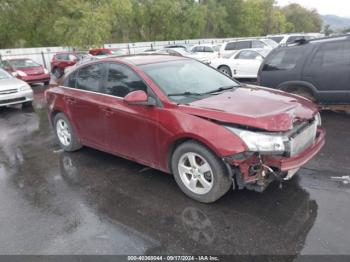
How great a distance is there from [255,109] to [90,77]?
2859 millimetres

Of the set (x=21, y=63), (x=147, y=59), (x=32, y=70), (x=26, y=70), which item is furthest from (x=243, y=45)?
(x=147, y=59)

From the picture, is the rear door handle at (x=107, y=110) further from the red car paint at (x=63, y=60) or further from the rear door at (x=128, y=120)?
the red car paint at (x=63, y=60)

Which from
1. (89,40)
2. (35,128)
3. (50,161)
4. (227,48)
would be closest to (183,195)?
(50,161)

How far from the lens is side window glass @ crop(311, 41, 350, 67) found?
647 cm

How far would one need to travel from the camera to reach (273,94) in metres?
4.36

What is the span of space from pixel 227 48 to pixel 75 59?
984 cm

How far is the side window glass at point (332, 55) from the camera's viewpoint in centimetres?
647

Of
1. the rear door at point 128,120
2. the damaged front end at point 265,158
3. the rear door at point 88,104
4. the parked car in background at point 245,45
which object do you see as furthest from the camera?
Answer: the parked car in background at point 245,45

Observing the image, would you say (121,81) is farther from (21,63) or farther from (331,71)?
(21,63)

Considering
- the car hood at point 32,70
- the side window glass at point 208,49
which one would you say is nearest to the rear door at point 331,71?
the car hood at point 32,70

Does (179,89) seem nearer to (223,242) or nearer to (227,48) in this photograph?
(223,242)

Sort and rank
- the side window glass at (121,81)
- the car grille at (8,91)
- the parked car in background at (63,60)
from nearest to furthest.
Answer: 1. the side window glass at (121,81)
2. the car grille at (8,91)
3. the parked car in background at (63,60)

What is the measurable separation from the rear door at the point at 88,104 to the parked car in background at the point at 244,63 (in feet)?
28.0

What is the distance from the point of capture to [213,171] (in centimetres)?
361
